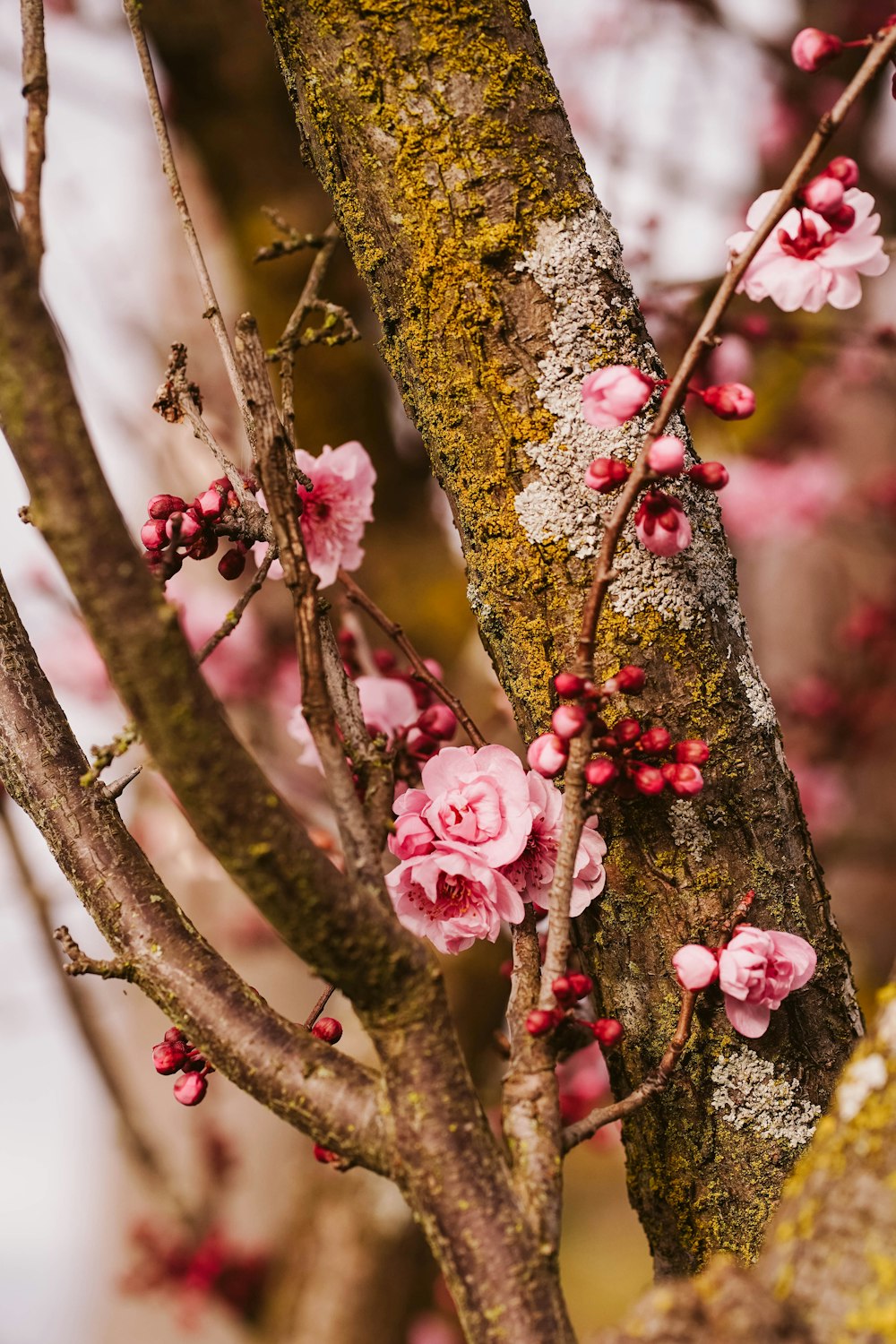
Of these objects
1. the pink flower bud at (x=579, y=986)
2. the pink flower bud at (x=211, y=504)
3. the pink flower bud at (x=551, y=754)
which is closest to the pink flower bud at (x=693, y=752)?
the pink flower bud at (x=551, y=754)

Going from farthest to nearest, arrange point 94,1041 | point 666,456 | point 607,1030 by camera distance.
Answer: point 94,1041 → point 607,1030 → point 666,456

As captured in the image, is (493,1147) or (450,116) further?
(450,116)

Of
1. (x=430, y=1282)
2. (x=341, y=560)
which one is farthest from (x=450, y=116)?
(x=430, y=1282)

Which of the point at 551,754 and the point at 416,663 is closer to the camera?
the point at 551,754

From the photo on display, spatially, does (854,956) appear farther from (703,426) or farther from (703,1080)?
(703,1080)

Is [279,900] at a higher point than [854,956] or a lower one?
lower

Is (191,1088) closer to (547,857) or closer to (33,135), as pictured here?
(547,857)

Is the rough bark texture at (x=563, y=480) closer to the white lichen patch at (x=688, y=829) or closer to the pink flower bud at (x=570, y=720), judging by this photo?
the white lichen patch at (x=688, y=829)

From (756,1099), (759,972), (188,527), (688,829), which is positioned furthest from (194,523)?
(756,1099)
